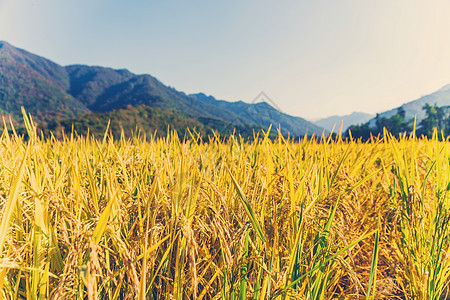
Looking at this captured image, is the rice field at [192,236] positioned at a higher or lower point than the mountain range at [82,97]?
lower

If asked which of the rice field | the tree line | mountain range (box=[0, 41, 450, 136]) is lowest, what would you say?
the rice field

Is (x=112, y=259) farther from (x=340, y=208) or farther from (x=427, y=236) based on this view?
(x=427, y=236)

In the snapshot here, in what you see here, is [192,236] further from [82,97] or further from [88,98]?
[82,97]

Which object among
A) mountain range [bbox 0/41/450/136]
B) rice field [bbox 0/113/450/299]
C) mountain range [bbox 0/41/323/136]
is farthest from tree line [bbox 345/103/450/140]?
rice field [bbox 0/113/450/299]

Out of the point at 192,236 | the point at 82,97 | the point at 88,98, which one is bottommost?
the point at 192,236

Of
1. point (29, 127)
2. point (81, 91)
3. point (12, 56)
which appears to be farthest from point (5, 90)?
point (29, 127)

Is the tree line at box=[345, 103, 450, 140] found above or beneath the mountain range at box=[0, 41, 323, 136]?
beneath

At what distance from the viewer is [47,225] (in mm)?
896

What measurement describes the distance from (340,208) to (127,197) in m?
1.24

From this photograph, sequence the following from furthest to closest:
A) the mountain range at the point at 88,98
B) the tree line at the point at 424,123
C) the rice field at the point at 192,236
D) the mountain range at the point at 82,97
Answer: the mountain range at the point at 82,97 < the mountain range at the point at 88,98 < the tree line at the point at 424,123 < the rice field at the point at 192,236

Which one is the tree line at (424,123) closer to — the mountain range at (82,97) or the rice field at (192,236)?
the mountain range at (82,97)

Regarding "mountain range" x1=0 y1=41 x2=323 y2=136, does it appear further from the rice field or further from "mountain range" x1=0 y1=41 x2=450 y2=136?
the rice field

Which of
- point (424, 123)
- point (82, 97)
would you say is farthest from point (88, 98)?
point (424, 123)

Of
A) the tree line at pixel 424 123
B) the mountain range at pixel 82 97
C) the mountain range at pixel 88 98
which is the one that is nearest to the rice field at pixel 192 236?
the tree line at pixel 424 123
